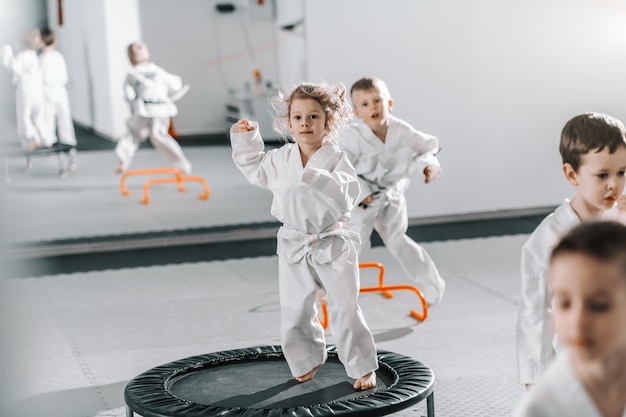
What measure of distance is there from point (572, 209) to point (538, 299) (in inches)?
9.7

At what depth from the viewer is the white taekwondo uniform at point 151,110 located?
20.4ft

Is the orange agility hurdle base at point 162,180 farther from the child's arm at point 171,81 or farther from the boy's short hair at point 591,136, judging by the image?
the boy's short hair at point 591,136

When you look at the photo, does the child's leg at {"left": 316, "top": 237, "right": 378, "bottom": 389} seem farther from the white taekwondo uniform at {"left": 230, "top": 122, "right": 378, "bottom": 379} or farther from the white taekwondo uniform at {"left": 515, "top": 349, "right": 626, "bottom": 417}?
the white taekwondo uniform at {"left": 515, "top": 349, "right": 626, "bottom": 417}

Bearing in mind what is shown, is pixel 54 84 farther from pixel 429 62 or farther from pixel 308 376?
pixel 308 376

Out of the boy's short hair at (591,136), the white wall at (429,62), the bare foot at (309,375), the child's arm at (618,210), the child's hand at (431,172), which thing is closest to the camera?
the child's arm at (618,210)

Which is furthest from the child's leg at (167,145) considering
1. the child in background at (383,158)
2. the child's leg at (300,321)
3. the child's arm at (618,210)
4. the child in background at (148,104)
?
the child's arm at (618,210)

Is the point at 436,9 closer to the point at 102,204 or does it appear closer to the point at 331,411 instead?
the point at 102,204

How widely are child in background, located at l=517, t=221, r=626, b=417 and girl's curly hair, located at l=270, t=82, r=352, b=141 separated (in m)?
1.96

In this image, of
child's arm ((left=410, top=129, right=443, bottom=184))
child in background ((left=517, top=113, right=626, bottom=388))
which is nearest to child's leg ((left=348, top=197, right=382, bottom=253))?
child's arm ((left=410, top=129, right=443, bottom=184))

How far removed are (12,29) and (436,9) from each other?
2.75 meters

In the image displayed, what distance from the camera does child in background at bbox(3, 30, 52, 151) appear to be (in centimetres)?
598

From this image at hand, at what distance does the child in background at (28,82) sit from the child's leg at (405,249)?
8.59 ft

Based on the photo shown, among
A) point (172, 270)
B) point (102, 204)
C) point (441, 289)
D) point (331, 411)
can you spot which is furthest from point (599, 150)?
point (102, 204)

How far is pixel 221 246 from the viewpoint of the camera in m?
6.33
